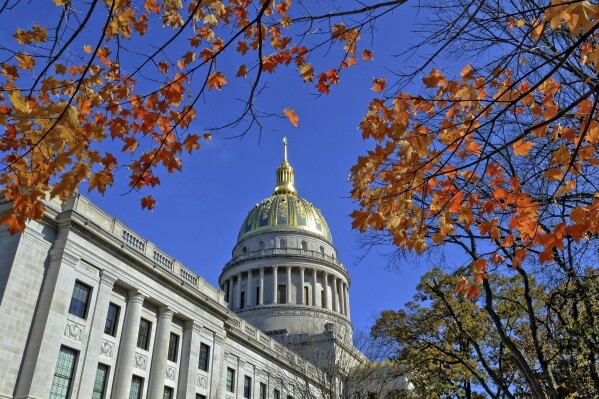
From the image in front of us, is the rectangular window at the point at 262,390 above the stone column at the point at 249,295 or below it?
below

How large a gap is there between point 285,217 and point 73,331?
54302 millimetres

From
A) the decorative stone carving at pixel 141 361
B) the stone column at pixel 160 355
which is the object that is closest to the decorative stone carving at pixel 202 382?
the stone column at pixel 160 355

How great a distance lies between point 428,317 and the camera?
75.5ft

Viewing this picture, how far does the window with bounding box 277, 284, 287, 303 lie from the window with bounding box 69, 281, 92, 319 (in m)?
44.6

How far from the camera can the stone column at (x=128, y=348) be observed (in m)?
26.7

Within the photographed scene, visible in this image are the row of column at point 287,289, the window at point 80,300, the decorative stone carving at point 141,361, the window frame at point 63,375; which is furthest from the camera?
the row of column at point 287,289

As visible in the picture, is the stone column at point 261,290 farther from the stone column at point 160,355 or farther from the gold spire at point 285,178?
the stone column at point 160,355

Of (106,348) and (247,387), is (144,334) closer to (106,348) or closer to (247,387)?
(106,348)

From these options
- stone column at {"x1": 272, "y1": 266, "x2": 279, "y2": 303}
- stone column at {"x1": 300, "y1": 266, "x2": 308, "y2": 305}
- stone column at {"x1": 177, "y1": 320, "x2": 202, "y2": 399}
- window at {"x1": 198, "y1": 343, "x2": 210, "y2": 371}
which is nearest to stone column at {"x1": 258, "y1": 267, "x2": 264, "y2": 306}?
stone column at {"x1": 272, "y1": 266, "x2": 279, "y2": 303}

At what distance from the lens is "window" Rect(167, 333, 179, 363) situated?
3223 cm

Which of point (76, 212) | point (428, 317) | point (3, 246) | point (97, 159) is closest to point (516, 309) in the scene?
point (428, 317)

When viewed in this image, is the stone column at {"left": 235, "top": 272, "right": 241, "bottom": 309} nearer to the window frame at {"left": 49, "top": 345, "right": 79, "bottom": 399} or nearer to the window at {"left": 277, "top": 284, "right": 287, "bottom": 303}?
the window at {"left": 277, "top": 284, "right": 287, "bottom": 303}

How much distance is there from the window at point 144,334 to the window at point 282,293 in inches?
1555

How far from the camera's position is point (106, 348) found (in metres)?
26.9
